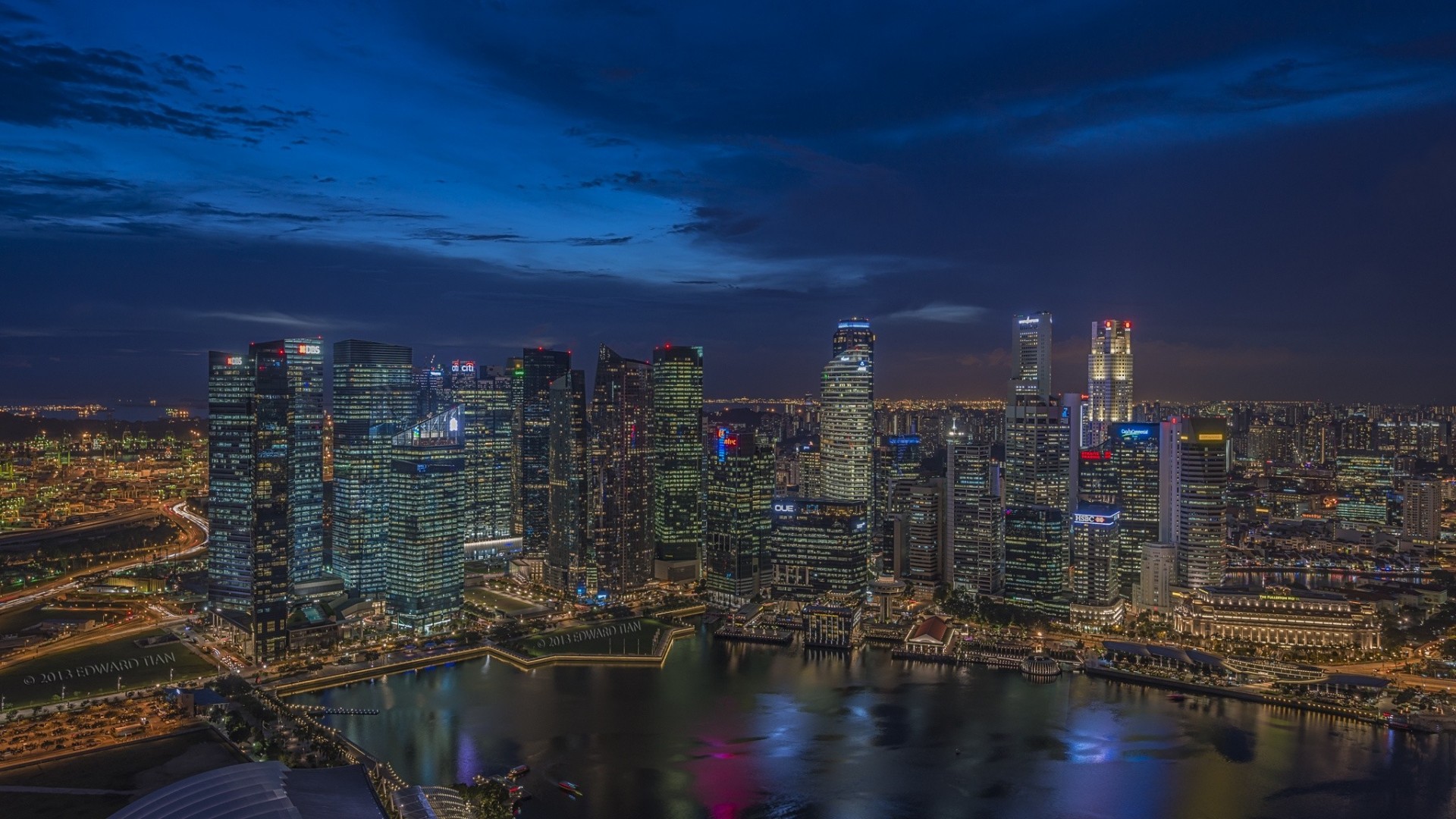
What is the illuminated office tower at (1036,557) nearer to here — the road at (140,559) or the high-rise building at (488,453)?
the high-rise building at (488,453)

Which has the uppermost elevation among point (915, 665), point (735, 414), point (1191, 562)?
point (735, 414)

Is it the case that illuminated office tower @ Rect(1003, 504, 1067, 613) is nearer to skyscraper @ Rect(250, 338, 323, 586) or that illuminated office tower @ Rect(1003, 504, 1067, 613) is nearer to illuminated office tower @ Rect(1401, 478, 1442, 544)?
illuminated office tower @ Rect(1401, 478, 1442, 544)

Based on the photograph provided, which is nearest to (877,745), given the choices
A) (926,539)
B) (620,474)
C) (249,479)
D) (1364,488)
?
(926,539)

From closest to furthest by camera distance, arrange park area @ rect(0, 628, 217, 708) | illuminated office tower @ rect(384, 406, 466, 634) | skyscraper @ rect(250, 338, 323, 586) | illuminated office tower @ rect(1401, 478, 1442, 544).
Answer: park area @ rect(0, 628, 217, 708), skyscraper @ rect(250, 338, 323, 586), illuminated office tower @ rect(384, 406, 466, 634), illuminated office tower @ rect(1401, 478, 1442, 544)

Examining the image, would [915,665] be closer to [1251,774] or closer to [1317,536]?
[1251,774]

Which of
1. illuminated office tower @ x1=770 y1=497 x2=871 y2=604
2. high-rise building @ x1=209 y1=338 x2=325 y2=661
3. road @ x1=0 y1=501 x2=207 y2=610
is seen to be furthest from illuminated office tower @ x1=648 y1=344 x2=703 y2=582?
road @ x1=0 y1=501 x2=207 y2=610

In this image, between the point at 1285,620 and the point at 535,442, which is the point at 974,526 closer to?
the point at 1285,620

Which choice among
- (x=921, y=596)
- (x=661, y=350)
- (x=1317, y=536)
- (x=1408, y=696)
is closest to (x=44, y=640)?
(x=661, y=350)

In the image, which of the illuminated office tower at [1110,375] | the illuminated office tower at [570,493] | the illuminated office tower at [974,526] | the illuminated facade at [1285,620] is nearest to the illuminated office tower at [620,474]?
the illuminated office tower at [570,493]
